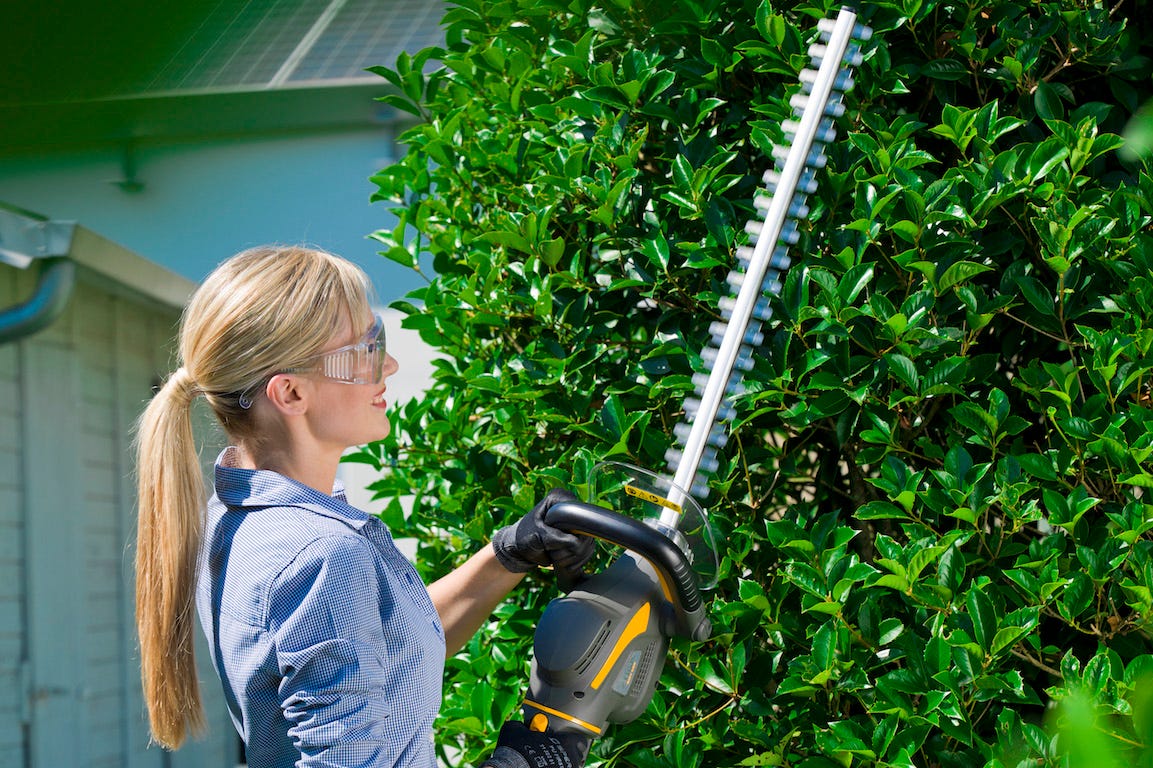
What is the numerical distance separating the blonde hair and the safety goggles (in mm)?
20

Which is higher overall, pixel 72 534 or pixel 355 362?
pixel 355 362

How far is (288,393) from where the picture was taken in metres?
1.51

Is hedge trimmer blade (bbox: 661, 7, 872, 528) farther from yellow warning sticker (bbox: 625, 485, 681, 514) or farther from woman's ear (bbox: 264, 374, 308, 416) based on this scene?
woman's ear (bbox: 264, 374, 308, 416)

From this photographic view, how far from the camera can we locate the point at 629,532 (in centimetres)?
147

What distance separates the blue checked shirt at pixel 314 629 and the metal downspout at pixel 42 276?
335 cm

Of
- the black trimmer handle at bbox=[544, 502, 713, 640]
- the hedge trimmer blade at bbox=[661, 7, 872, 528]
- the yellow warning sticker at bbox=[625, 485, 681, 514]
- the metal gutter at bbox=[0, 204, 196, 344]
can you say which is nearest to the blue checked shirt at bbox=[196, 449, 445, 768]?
the black trimmer handle at bbox=[544, 502, 713, 640]

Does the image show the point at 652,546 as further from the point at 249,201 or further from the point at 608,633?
the point at 249,201

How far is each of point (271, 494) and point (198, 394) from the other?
21cm

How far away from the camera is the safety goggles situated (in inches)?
59.8

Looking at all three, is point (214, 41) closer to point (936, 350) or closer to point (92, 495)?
point (936, 350)

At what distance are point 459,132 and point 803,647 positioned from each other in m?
1.16

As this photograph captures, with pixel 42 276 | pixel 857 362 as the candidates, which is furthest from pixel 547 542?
pixel 42 276

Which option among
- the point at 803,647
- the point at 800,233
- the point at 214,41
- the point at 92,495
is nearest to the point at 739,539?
the point at 803,647

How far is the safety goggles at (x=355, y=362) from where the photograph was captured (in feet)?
4.99
